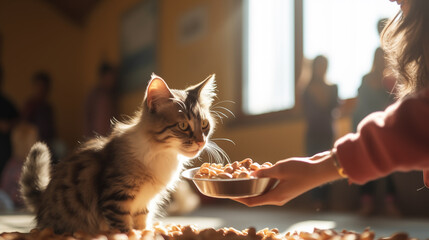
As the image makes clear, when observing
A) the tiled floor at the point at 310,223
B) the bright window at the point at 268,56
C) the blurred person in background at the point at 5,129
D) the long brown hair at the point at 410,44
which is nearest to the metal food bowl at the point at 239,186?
the long brown hair at the point at 410,44

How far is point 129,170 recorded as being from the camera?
1.28 metres

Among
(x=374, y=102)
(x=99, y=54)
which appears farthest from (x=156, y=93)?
(x=99, y=54)

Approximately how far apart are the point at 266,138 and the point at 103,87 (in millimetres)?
2729

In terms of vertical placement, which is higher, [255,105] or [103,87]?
[103,87]

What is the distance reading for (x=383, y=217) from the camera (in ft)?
8.10

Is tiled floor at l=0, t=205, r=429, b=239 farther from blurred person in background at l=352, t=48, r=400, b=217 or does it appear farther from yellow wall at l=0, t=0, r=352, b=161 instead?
yellow wall at l=0, t=0, r=352, b=161

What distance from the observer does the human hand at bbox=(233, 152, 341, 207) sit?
97 centimetres

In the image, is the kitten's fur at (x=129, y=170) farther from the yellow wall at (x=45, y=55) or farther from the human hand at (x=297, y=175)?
the yellow wall at (x=45, y=55)

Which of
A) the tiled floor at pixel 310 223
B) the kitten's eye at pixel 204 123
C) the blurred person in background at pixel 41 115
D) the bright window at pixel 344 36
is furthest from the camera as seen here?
the blurred person in background at pixel 41 115

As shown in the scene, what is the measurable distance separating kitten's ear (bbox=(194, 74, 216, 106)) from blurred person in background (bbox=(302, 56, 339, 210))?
4.49ft

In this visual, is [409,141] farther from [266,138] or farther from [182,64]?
[182,64]

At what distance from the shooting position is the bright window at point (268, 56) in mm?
3420

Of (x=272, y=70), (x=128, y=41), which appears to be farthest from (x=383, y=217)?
(x=128, y=41)

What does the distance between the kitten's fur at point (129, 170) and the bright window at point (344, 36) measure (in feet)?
4.78
